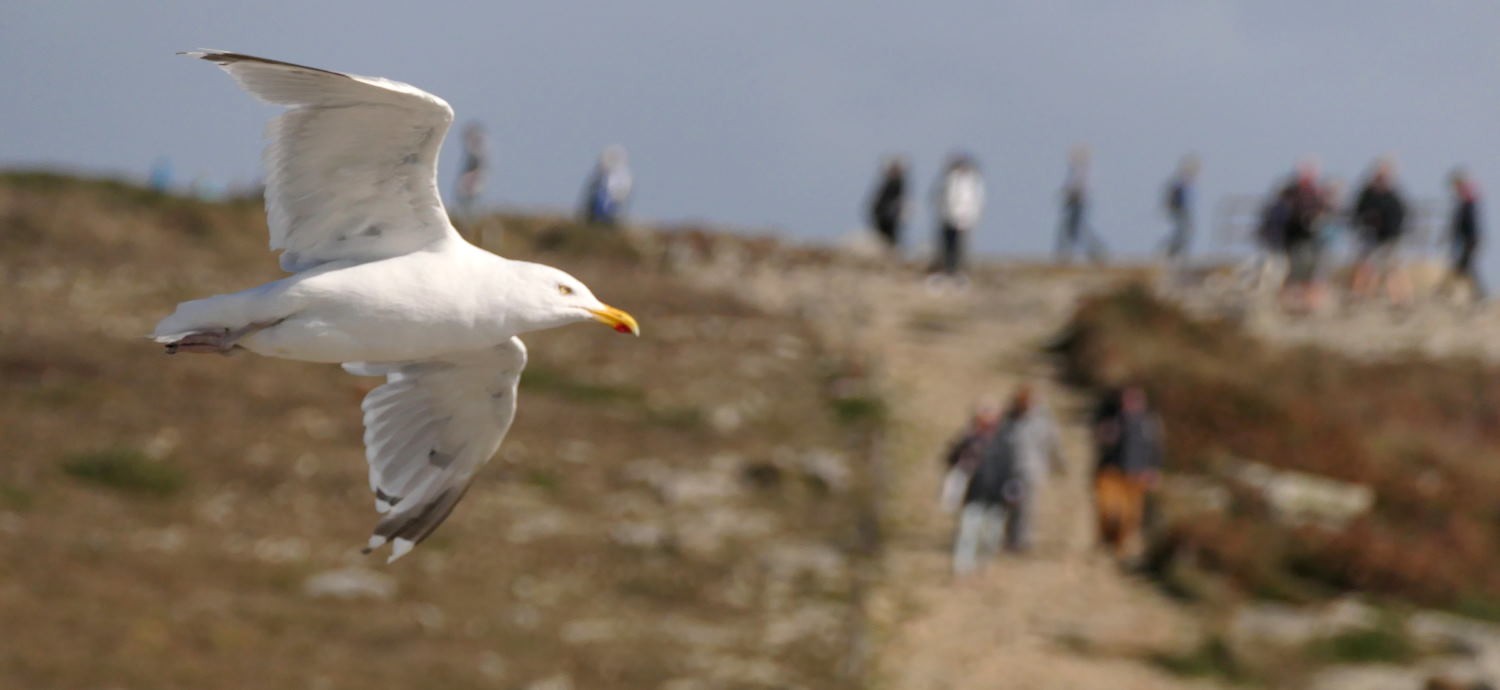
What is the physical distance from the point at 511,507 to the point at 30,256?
968 cm

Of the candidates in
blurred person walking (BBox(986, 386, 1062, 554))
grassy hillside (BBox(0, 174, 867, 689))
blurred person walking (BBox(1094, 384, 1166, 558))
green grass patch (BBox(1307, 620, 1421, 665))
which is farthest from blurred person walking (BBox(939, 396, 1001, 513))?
green grass patch (BBox(1307, 620, 1421, 665))

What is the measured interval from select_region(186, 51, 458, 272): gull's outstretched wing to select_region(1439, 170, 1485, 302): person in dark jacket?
802 inches

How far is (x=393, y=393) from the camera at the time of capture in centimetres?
1112

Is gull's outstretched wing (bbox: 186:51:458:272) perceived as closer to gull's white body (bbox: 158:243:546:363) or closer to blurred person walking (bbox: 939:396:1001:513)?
gull's white body (bbox: 158:243:546:363)

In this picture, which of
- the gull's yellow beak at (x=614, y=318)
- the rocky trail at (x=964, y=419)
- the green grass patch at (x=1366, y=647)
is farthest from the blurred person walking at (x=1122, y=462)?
the gull's yellow beak at (x=614, y=318)

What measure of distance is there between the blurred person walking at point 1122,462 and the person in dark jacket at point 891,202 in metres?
12.1

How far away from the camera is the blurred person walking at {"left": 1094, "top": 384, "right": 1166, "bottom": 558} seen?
62.6 ft

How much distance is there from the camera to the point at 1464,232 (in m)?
28.1

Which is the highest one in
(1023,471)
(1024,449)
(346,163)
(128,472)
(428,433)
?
(346,163)

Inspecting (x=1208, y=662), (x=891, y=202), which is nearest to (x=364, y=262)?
(x=1208, y=662)

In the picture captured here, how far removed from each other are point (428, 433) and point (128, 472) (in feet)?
35.4

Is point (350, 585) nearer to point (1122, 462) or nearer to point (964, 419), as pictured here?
point (1122, 462)

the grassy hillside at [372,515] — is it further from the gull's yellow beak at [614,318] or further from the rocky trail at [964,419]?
the gull's yellow beak at [614,318]

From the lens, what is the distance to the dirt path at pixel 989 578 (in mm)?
17766
